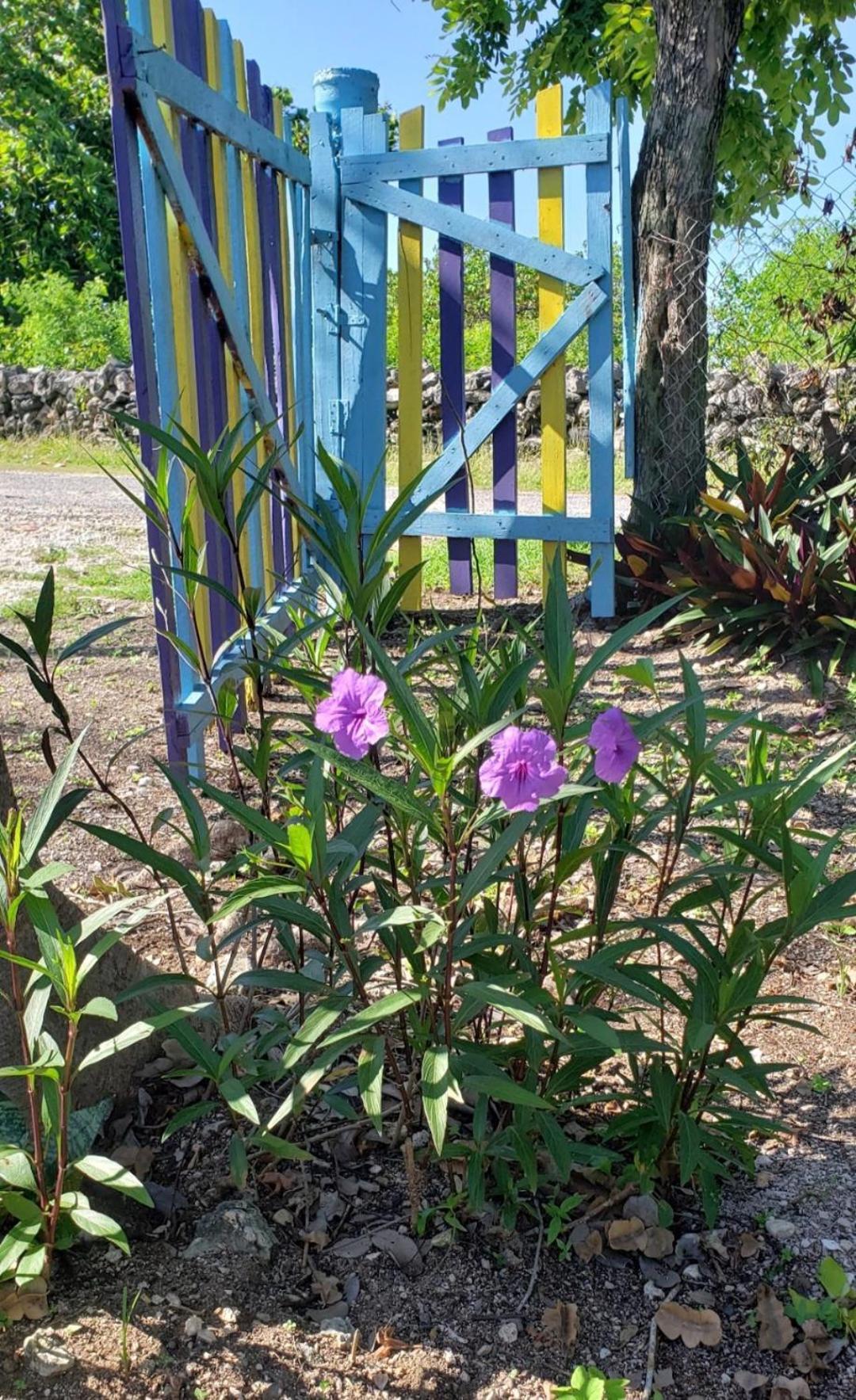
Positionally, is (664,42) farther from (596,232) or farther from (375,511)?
(375,511)

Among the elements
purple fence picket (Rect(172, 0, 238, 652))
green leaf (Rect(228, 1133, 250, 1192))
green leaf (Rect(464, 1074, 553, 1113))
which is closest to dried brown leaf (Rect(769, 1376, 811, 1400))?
green leaf (Rect(464, 1074, 553, 1113))

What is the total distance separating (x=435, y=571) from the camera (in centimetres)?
656

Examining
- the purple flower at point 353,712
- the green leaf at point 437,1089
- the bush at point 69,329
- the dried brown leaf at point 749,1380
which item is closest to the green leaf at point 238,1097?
the green leaf at point 437,1089

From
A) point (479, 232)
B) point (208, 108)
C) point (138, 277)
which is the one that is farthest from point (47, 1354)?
point (479, 232)

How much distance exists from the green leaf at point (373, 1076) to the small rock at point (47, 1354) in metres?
0.46

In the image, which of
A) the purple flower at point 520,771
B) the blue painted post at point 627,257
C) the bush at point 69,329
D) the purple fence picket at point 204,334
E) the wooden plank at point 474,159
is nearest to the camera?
the purple flower at point 520,771

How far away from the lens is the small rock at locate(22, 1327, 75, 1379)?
1.42 m

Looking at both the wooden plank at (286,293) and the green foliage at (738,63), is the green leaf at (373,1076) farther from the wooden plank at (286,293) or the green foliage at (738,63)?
the green foliage at (738,63)

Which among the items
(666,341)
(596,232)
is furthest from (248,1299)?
(666,341)

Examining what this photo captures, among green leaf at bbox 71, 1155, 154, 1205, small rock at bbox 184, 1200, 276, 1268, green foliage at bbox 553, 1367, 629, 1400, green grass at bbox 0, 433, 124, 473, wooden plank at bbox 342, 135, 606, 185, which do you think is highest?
wooden plank at bbox 342, 135, 606, 185

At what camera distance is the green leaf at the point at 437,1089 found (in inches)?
53.6

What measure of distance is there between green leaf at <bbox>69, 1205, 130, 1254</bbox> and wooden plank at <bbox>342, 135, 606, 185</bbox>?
4.56 metres

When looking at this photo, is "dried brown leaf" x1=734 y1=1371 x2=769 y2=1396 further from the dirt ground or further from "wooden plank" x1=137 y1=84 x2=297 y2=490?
"wooden plank" x1=137 y1=84 x2=297 y2=490

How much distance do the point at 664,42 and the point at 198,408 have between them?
370cm
